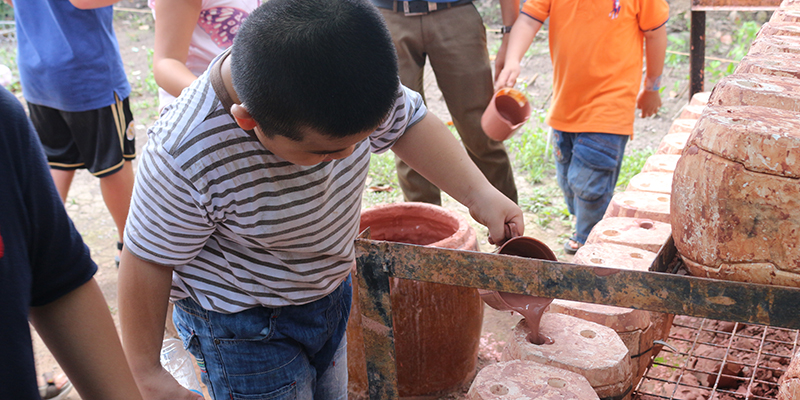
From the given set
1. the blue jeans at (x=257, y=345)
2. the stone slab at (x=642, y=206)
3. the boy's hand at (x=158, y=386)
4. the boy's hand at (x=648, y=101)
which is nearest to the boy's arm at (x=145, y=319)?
the boy's hand at (x=158, y=386)

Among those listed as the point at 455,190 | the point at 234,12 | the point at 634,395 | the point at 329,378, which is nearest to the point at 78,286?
the point at 329,378

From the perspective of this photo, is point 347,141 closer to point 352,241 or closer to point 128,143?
point 352,241

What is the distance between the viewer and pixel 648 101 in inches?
145

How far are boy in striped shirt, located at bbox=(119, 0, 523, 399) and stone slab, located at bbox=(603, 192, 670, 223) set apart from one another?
123 cm

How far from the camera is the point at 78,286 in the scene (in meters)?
1.00

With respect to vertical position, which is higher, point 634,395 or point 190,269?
point 190,269

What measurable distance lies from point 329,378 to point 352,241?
0.44 meters

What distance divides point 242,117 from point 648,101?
10.3 feet

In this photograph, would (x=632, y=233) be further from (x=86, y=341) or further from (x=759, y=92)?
(x=86, y=341)

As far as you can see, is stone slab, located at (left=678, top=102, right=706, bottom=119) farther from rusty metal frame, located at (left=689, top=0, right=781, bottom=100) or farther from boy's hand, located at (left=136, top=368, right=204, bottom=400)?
boy's hand, located at (left=136, top=368, right=204, bottom=400)

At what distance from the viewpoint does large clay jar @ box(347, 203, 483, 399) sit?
92.7 inches

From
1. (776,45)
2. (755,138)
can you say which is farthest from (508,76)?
(755,138)

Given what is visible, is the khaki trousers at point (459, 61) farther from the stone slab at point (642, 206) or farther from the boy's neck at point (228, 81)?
the boy's neck at point (228, 81)

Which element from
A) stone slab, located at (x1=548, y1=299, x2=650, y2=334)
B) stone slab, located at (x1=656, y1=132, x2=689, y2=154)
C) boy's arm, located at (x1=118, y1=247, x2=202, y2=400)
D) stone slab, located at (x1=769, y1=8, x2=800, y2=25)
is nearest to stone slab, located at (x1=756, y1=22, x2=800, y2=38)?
stone slab, located at (x1=769, y1=8, x2=800, y2=25)
